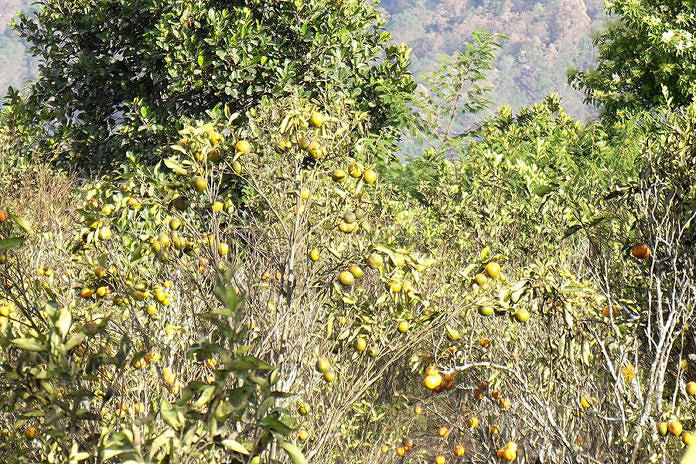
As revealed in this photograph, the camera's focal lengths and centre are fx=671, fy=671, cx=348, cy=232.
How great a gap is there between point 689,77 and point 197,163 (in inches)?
526

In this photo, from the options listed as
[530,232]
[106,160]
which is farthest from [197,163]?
[106,160]

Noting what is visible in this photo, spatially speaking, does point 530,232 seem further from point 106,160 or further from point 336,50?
point 106,160

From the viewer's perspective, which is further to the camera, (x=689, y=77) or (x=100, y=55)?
(x=689, y=77)

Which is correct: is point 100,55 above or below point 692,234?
above

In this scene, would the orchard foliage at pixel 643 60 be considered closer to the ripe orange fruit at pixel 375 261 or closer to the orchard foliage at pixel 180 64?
the orchard foliage at pixel 180 64

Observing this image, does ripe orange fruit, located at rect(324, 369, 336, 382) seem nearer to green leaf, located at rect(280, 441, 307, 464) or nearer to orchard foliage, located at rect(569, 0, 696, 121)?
green leaf, located at rect(280, 441, 307, 464)

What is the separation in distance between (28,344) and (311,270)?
5.55ft

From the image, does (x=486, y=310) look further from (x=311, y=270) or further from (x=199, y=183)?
(x=199, y=183)

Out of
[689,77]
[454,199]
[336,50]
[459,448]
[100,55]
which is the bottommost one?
[689,77]

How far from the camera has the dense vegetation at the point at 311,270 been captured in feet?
7.38

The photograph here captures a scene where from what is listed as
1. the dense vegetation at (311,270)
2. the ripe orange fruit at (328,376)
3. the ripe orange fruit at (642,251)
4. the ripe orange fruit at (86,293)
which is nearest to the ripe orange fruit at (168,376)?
the dense vegetation at (311,270)

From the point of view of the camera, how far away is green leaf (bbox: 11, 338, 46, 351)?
5.28 ft

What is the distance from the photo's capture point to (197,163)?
293 centimetres

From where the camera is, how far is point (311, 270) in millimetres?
3199
